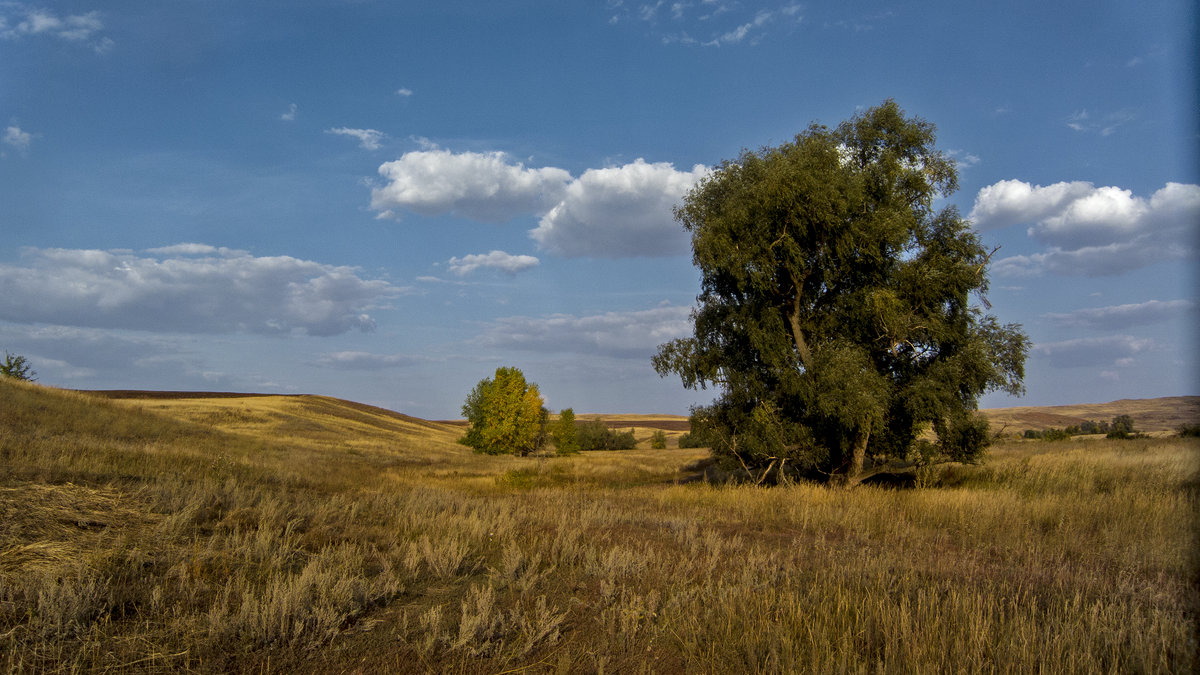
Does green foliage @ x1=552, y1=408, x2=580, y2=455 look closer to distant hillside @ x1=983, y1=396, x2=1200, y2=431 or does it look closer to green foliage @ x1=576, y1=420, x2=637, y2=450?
green foliage @ x1=576, y1=420, x2=637, y2=450

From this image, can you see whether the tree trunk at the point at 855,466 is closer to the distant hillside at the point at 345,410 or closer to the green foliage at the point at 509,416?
the distant hillside at the point at 345,410

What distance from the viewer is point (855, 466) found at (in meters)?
17.5

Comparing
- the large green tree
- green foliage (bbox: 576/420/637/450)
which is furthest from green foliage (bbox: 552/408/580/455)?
the large green tree

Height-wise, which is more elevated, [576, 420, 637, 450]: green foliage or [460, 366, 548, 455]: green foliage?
[460, 366, 548, 455]: green foliage

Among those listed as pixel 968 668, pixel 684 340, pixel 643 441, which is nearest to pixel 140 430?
pixel 684 340

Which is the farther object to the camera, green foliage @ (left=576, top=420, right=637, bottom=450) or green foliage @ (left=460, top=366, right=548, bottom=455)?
green foliage @ (left=576, top=420, right=637, bottom=450)

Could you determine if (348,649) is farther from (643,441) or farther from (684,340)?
(643,441)

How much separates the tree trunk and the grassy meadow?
15.0ft

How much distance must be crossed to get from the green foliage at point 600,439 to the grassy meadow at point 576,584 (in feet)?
268

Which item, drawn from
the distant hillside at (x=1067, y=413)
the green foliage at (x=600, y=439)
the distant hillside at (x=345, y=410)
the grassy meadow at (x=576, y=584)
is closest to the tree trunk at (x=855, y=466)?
the grassy meadow at (x=576, y=584)

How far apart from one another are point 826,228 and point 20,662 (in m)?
17.2

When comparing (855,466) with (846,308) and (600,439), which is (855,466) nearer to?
(846,308)

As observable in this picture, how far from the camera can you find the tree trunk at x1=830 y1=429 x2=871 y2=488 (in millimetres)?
17123

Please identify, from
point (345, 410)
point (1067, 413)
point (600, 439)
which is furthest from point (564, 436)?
point (1067, 413)
